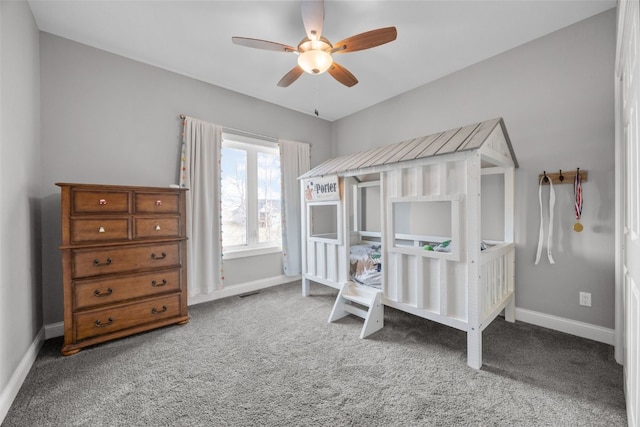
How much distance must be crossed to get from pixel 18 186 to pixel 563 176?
4.15 meters

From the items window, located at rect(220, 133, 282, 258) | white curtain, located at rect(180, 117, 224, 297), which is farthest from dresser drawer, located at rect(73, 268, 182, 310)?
window, located at rect(220, 133, 282, 258)

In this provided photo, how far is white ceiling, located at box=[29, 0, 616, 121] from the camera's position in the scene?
2025 millimetres

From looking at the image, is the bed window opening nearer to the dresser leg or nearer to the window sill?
the window sill

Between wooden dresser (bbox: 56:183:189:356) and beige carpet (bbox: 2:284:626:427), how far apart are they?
0.17 meters

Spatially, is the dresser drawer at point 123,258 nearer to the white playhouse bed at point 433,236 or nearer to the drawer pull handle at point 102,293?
the drawer pull handle at point 102,293

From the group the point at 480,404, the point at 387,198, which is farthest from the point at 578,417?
the point at 387,198

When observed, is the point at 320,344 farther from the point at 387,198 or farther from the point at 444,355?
the point at 387,198

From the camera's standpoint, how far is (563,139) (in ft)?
7.50

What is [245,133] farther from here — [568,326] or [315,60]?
[568,326]

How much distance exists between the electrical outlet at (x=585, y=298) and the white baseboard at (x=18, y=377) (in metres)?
4.01

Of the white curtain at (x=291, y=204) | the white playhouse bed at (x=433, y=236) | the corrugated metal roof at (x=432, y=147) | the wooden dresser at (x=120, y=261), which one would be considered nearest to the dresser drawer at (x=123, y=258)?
the wooden dresser at (x=120, y=261)

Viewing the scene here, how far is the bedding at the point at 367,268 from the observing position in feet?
8.50

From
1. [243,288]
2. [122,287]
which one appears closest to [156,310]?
[122,287]

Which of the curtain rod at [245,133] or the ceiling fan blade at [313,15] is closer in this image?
the ceiling fan blade at [313,15]
